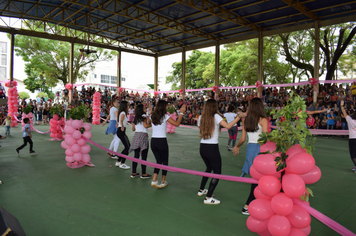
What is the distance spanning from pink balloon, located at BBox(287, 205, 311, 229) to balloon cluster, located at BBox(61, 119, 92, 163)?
4704 millimetres

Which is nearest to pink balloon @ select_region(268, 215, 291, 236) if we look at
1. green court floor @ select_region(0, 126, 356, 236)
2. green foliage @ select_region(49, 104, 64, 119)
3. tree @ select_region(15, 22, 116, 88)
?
green court floor @ select_region(0, 126, 356, 236)

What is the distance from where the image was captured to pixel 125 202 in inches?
148

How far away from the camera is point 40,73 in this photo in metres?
27.2

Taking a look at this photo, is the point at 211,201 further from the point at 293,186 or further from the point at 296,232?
the point at 293,186

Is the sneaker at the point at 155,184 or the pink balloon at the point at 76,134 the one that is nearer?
the sneaker at the point at 155,184

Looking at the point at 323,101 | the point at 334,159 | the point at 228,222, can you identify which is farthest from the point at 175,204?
the point at 323,101

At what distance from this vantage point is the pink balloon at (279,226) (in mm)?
2346

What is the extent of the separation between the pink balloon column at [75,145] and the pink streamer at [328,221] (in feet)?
15.5

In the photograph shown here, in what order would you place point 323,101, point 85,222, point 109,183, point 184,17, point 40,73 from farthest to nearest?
1. point 40,73
2. point 184,17
3. point 323,101
4. point 109,183
5. point 85,222

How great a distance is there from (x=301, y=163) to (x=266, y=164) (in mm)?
310

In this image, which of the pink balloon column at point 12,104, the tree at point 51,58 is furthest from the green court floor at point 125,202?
the tree at point 51,58

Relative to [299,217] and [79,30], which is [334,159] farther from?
[79,30]

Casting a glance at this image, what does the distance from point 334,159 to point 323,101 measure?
24.9 ft

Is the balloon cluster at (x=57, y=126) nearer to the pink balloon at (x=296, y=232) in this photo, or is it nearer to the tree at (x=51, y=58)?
the pink balloon at (x=296, y=232)
